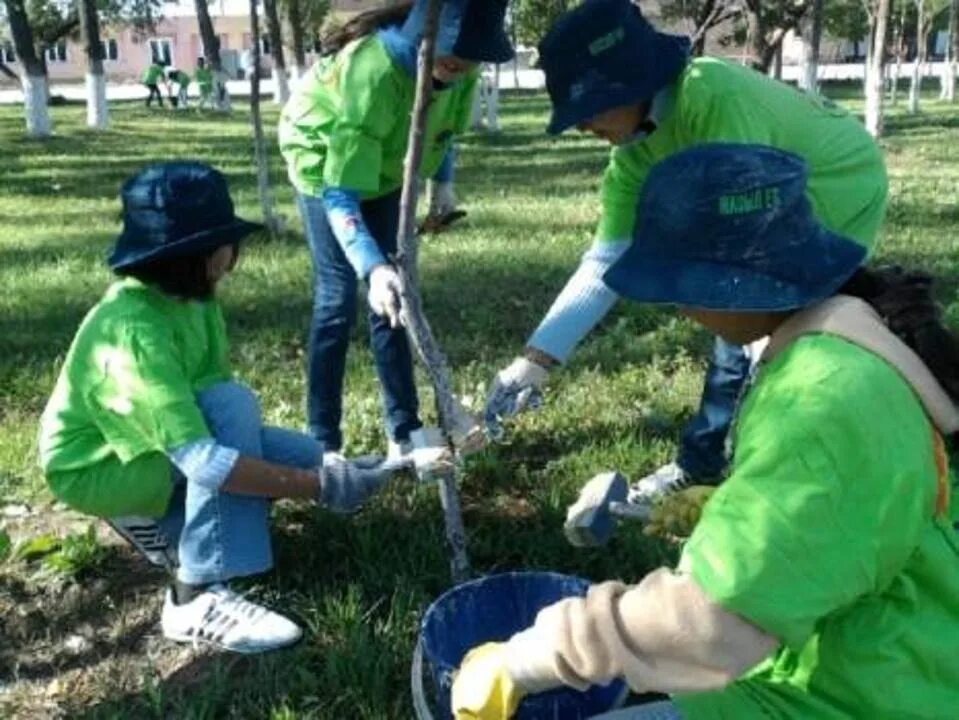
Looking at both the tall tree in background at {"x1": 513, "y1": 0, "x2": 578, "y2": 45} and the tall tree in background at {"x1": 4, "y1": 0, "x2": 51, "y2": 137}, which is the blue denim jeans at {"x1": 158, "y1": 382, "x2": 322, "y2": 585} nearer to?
the tall tree in background at {"x1": 4, "y1": 0, "x2": 51, "y2": 137}

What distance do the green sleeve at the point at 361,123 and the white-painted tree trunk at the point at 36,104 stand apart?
1532cm

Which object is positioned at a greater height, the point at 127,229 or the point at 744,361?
the point at 127,229

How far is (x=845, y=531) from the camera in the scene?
1.34 metres

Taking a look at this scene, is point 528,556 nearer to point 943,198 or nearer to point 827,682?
point 827,682

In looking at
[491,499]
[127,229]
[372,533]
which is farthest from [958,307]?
[127,229]

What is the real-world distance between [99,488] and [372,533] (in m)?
0.65

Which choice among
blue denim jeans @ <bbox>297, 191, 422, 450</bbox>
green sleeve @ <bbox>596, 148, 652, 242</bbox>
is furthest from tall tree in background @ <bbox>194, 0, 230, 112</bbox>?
green sleeve @ <bbox>596, 148, 652, 242</bbox>

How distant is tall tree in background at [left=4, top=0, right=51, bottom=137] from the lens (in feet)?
56.3

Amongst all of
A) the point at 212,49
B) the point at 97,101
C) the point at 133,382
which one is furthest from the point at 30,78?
the point at 133,382

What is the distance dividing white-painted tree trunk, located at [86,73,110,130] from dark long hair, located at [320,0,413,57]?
17046 mm

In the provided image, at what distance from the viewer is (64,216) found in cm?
903

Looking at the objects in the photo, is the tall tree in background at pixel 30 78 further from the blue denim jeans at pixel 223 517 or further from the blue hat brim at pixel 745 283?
the blue hat brim at pixel 745 283

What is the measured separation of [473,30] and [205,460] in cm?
103

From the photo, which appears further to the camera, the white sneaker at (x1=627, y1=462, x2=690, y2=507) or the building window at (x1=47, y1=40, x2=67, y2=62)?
the building window at (x1=47, y1=40, x2=67, y2=62)
